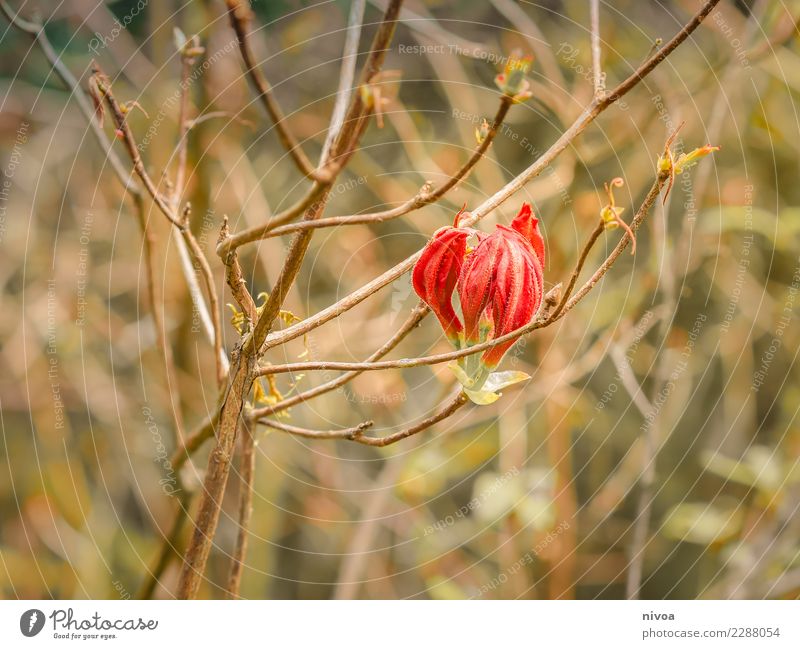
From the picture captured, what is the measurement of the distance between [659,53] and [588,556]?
0.70 metres

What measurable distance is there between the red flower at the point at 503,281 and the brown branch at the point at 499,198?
0.03m

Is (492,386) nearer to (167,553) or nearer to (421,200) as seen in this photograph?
(421,200)

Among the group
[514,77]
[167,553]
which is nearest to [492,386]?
[514,77]

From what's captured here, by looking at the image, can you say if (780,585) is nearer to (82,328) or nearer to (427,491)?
(427,491)

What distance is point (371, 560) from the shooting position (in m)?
0.91

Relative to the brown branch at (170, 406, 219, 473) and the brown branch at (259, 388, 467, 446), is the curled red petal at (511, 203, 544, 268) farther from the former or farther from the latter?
the brown branch at (170, 406, 219, 473)

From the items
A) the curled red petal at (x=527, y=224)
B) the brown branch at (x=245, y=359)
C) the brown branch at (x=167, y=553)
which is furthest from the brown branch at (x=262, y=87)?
the brown branch at (x=167, y=553)

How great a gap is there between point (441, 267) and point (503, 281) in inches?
1.2

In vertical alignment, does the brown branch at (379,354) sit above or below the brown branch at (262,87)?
below

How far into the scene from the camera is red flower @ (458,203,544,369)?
0.34 m

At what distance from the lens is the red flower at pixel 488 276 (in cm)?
34

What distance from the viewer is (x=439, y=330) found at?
875 mm

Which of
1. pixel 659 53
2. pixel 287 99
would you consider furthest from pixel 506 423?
pixel 659 53

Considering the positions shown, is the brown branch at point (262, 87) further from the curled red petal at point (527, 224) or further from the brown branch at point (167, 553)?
the brown branch at point (167, 553)
